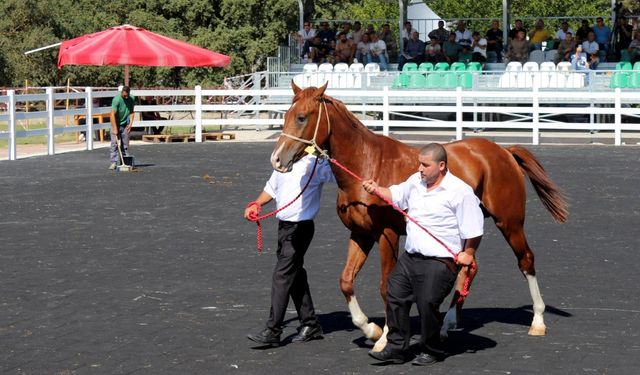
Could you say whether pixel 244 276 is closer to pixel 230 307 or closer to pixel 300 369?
pixel 230 307

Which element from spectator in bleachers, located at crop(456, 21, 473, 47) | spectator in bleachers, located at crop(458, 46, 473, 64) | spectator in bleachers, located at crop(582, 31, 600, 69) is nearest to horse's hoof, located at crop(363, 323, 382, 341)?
spectator in bleachers, located at crop(582, 31, 600, 69)

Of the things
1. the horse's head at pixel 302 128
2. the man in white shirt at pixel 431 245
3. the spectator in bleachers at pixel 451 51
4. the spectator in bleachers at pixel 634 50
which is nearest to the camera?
the man in white shirt at pixel 431 245

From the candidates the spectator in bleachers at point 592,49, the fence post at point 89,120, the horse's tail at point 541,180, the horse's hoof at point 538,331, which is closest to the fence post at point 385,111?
the spectator in bleachers at point 592,49

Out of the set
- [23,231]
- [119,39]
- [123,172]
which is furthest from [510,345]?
[119,39]

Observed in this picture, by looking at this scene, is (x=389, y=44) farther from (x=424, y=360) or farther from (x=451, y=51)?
(x=424, y=360)

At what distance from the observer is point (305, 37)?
125 feet

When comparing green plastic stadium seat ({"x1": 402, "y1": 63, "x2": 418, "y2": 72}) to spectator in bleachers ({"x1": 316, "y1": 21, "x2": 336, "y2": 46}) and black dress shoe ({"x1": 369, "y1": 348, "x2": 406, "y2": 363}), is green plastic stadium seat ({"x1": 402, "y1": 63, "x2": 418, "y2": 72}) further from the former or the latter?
black dress shoe ({"x1": 369, "y1": 348, "x2": 406, "y2": 363})

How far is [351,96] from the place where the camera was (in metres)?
31.7

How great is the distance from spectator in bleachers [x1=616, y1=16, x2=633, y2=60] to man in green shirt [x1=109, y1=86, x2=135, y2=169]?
17.2 meters

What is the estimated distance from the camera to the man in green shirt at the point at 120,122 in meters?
21.9

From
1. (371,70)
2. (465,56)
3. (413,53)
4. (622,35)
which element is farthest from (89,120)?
(622,35)

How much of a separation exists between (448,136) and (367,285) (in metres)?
20.9

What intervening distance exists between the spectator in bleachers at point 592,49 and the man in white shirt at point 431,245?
26447 millimetres

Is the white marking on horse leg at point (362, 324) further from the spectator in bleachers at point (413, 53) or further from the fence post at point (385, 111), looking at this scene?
the spectator in bleachers at point (413, 53)
